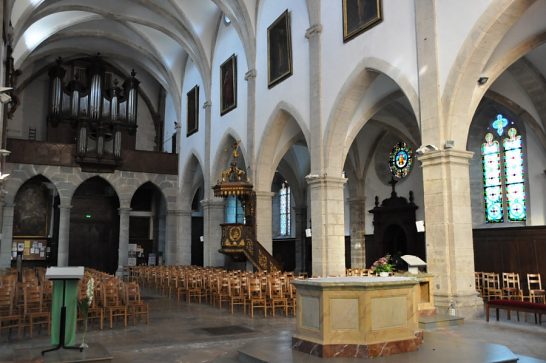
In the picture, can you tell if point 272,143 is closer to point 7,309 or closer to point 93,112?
point 7,309

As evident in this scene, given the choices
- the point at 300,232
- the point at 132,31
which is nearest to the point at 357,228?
the point at 300,232

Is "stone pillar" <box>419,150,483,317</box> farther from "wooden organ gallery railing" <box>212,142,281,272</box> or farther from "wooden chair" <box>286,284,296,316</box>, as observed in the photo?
"wooden organ gallery railing" <box>212,142,281,272</box>

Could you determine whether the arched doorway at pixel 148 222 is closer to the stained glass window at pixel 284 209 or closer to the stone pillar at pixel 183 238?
the stone pillar at pixel 183 238

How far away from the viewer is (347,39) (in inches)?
518

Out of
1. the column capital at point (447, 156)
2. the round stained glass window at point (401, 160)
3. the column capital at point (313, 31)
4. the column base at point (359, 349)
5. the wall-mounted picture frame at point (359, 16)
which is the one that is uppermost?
the column capital at point (313, 31)

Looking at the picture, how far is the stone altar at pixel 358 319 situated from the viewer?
18.6 feet

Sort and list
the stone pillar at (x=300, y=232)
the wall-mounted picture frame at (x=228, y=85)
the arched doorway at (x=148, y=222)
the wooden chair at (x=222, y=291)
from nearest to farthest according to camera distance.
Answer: the wooden chair at (x=222, y=291)
the wall-mounted picture frame at (x=228, y=85)
the stone pillar at (x=300, y=232)
the arched doorway at (x=148, y=222)

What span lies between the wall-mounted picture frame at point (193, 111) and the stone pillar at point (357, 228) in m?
8.21

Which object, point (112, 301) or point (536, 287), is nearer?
point (112, 301)

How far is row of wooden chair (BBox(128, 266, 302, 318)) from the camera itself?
35.0 feet

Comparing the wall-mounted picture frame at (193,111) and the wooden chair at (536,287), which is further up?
the wall-mounted picture frame at (193,111)

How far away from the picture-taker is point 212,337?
7.88 metres

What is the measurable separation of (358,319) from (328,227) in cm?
803

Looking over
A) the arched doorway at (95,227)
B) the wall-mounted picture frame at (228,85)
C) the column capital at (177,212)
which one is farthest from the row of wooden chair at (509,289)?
the arched doorway at (95,227)
